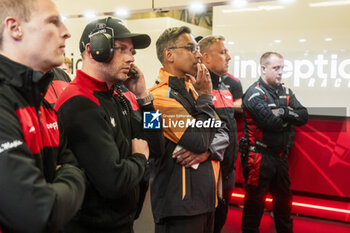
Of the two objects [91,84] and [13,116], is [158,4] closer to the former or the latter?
[91,84]

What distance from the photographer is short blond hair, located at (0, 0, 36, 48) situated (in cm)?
115

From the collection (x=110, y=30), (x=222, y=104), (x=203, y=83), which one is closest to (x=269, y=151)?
(x=222, y=104)

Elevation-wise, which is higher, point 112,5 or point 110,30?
point 112,5

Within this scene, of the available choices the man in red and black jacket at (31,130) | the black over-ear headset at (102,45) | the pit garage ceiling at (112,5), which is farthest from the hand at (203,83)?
the pit garage ceiling at (112,5)

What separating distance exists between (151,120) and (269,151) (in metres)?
1.94

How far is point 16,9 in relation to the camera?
3.80 feet

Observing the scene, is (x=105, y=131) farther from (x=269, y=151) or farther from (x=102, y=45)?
(x=269, y=151)

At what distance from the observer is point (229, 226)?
392 cm

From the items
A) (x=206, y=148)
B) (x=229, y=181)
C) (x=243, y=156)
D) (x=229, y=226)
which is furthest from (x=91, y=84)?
(x=229, y=226)

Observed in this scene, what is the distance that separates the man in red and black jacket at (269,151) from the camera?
355 centimetres

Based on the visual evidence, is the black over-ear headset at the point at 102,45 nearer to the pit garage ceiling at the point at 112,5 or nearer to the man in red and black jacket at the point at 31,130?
the man in red and black jacket at the point at 31,130

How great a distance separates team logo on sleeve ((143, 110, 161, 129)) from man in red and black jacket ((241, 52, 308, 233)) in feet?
5.86

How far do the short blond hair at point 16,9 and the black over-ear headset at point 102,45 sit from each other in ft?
1.61

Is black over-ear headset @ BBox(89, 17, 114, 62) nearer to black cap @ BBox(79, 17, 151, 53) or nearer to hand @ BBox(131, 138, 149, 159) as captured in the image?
black cap @ BBox(79, 17, 151, 53)
